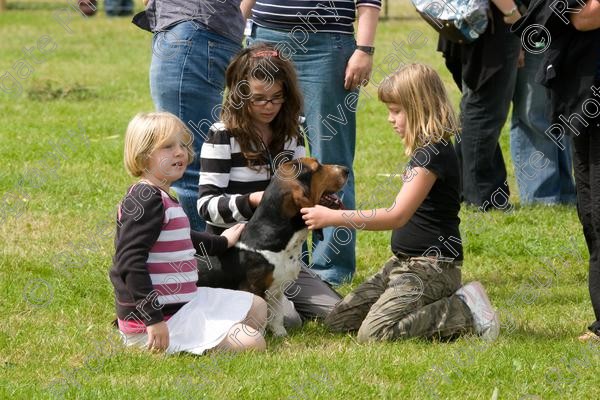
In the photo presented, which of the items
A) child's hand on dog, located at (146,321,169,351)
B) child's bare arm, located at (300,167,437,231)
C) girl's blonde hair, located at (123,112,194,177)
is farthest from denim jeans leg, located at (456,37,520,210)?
child's hand on dog, located at (146,321,169,351)

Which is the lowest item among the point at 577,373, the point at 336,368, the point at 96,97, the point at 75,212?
the point at 96,97

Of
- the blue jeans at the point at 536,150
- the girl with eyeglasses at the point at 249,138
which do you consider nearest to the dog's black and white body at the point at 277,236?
the girl with eyeglasses at the point at 249,138

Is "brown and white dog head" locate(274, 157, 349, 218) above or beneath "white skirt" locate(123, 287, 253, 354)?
above

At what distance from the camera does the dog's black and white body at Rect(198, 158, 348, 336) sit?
4.87 m

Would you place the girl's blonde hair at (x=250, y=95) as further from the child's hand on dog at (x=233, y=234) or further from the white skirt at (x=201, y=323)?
the white skirt at (x=201, y=323)

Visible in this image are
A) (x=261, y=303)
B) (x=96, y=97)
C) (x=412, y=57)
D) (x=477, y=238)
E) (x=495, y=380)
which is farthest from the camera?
(x=412, y=57)

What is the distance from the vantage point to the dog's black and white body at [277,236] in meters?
4.87

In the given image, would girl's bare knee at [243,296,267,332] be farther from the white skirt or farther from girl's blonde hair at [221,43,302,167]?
girl's blonde hair at [221,43,302,167]

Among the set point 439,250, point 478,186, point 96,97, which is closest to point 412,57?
point 96,97

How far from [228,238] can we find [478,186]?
3.27 meters

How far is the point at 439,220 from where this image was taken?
5117 mm

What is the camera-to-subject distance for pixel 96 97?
12984 millimetres

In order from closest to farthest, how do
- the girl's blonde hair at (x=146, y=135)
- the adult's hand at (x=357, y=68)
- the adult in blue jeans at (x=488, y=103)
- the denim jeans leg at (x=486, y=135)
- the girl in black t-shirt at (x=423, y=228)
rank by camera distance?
the girl's blonde hair at (x=146, y=135) < the girl in black t-shirt at (x=423, y=228) < the adult's hand at (x=357, y=68) < the adult in blue jeans at (x=488, y=103) < the denim jeans leg at (x=486, y=135)

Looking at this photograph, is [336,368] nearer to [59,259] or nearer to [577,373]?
[577,373]
